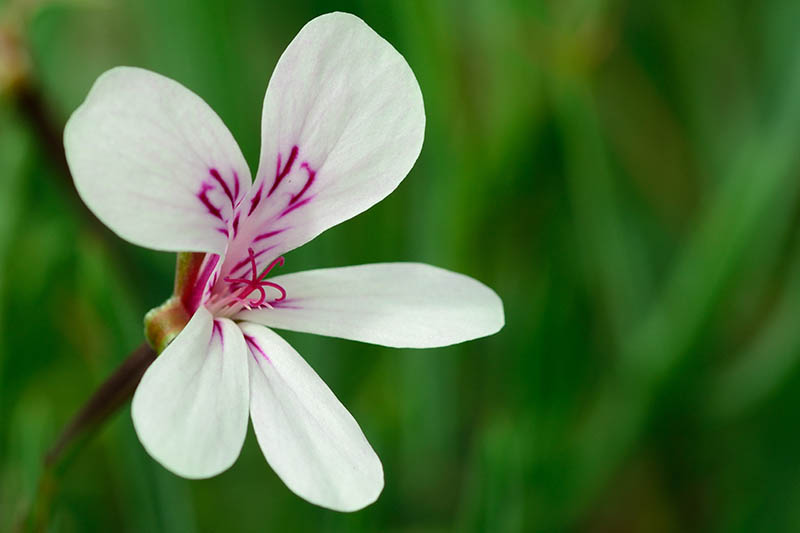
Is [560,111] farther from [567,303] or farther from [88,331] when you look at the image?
[88,331]

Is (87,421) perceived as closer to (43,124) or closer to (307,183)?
(307,183)

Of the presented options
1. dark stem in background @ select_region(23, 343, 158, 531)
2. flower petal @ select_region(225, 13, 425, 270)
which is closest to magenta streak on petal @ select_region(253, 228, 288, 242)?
flower petal @ select_region(225, 13, 425, 270)

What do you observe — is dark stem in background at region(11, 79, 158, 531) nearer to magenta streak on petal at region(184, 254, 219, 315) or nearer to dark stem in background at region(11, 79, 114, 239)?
magenta streak on petal at region(184, 254, 219, 315)

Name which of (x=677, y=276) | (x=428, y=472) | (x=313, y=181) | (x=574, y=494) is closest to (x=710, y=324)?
(x=677, y=276)

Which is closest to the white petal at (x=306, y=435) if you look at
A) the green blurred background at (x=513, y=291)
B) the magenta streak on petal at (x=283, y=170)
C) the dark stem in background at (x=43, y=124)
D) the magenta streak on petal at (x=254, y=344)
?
the magenta streak on petal at (x=254, y=344)

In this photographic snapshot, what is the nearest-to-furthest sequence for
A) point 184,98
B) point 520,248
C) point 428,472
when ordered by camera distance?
point 184,98, point 428,472, point 520,248

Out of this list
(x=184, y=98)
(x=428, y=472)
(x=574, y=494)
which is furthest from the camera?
(x=428, y=472)

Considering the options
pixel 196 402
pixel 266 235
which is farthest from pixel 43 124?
pixel 196 402
